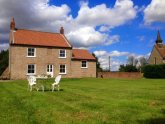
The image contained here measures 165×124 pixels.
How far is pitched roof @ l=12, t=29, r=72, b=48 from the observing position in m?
51.9

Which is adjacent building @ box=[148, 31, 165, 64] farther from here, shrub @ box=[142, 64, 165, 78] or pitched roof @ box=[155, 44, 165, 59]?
shrub @ box=[142, 64, 165, 78]

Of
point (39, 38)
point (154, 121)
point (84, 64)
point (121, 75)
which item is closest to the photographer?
point (154, 121)

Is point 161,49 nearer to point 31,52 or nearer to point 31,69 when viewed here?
point 31,52

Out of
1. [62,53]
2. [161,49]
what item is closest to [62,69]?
[62,53]

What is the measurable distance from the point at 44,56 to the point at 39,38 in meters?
3.52

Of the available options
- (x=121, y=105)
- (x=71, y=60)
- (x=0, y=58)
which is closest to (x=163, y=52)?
(x=71, y=60)

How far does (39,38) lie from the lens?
5469 cm

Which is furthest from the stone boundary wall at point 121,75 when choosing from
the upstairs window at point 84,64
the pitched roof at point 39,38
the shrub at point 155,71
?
the pitched roof at point 39,38

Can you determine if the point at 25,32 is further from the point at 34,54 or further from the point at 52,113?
the point at 52,113

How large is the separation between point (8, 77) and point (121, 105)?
3922cm

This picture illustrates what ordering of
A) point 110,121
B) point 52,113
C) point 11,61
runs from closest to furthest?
point 110,121 → point 52,113 → point 11,61

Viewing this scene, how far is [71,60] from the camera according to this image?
5656 cm

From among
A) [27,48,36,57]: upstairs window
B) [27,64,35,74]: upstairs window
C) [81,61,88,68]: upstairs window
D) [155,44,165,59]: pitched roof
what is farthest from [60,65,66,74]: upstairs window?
[155,44,165,59]: pitched roof

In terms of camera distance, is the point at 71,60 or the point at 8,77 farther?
the point at 71,60
